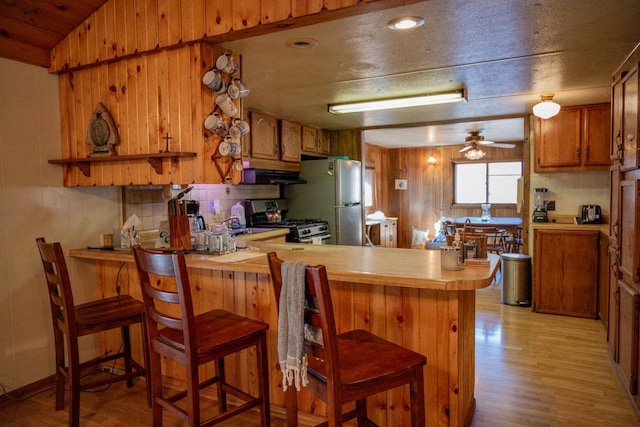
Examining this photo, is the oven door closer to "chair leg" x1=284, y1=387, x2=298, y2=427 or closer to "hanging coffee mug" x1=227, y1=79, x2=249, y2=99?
"hanging coffee mug" x1=227, y1=79, x2=249, y2=99

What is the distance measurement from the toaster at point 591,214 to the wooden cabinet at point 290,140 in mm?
3205

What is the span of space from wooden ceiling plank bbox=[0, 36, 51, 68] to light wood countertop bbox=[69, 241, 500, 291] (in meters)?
1.26

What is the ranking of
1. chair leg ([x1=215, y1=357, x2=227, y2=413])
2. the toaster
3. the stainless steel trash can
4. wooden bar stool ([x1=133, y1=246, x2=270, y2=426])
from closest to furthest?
wooden bar stool ([x1=133, y1=246, x2=270, y2=426]) < chair leg ([x1=215, y1=357, x2=227, y2=413]) < the toaster < the stainless steel trash can

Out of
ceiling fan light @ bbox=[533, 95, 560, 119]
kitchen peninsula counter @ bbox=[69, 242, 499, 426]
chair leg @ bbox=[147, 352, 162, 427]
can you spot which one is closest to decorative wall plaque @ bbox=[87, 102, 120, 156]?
kitchen peninsula counter @ bbox=[69, 242, 499, 426]

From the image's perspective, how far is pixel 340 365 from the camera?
1546 mm

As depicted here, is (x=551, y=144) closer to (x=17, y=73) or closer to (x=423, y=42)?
(x=423, y=42)

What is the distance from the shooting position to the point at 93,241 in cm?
305

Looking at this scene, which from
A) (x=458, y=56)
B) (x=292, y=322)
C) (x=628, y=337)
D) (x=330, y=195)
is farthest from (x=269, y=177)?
(x=628, y=337)

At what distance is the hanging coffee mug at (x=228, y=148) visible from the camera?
2428mm

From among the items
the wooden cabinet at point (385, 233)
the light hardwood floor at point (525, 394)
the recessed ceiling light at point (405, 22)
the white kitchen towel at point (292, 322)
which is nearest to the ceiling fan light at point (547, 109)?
the light hardwood floor at point (525, 394)

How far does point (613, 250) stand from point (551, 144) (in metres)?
1.90

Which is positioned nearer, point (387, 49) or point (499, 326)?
point (387, 49)

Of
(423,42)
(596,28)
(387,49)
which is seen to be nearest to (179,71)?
(387,49)

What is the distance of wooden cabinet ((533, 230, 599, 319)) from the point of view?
13.8ft
